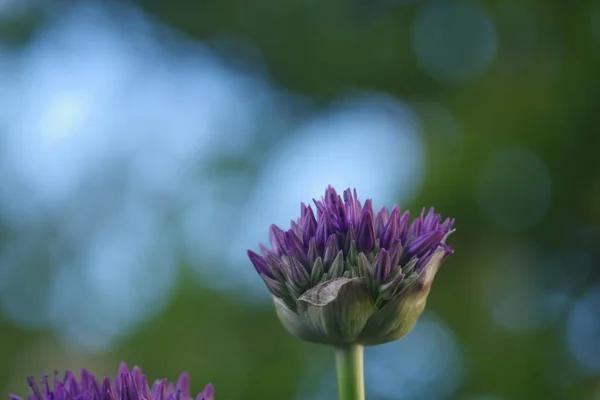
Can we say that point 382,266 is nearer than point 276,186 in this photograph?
Yes

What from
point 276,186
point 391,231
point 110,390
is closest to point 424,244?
point 391,231

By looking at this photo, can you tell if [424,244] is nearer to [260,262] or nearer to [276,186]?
[260,262]

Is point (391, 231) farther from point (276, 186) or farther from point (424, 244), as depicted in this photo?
point (276, 186)

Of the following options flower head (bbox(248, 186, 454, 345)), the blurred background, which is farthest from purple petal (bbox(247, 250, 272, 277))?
the blurred background

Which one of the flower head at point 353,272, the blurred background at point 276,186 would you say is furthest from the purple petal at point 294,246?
the blurred background at point 276,186

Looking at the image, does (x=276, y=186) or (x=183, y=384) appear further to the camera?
(x=276, y=186)

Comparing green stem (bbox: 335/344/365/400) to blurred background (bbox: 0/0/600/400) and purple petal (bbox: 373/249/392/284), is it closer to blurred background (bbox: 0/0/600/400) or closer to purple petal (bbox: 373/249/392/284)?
purple petal (bbox: 373/249/392/284)

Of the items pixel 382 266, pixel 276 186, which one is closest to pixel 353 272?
pixel 382 266
